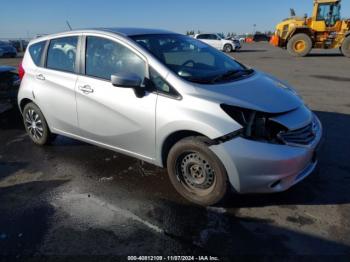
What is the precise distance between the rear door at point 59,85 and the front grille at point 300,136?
2.64m

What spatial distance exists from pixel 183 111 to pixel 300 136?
1173mm

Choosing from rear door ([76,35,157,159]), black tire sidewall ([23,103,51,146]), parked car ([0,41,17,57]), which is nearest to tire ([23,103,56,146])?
black tire sidewall ([23,103,51,146])

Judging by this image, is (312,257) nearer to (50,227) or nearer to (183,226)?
(183,226)

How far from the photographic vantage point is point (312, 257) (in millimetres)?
2594

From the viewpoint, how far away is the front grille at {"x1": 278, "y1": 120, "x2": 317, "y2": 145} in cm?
308

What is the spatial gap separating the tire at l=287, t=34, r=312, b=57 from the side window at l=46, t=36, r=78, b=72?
60.6 feet

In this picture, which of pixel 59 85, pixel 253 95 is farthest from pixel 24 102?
pixel 253 95

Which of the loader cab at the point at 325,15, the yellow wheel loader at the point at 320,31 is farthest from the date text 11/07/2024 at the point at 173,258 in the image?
the loader cab at the point at 325,15

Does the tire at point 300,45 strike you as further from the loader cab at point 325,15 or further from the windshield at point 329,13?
the windshield at point 329,13

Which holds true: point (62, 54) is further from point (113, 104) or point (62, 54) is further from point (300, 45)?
point (300, 45)

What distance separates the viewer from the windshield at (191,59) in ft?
11.8

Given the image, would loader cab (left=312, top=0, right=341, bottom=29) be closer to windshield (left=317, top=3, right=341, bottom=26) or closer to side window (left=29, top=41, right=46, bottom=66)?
windshield (left=317, top=3, right=341, bottom=26)

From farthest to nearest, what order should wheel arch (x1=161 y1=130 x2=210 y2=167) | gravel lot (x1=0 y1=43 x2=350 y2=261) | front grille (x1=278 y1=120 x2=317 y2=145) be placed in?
1. wheel arch (x1=161 y1=130 x2=210 y2=167)
2. front grille (x1=278 y1=120 x2=317 y2=145)
3. gravel lot (x1=0 y1=43 x2=350 y2=261)

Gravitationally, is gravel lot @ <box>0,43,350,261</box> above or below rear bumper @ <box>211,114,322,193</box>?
below
